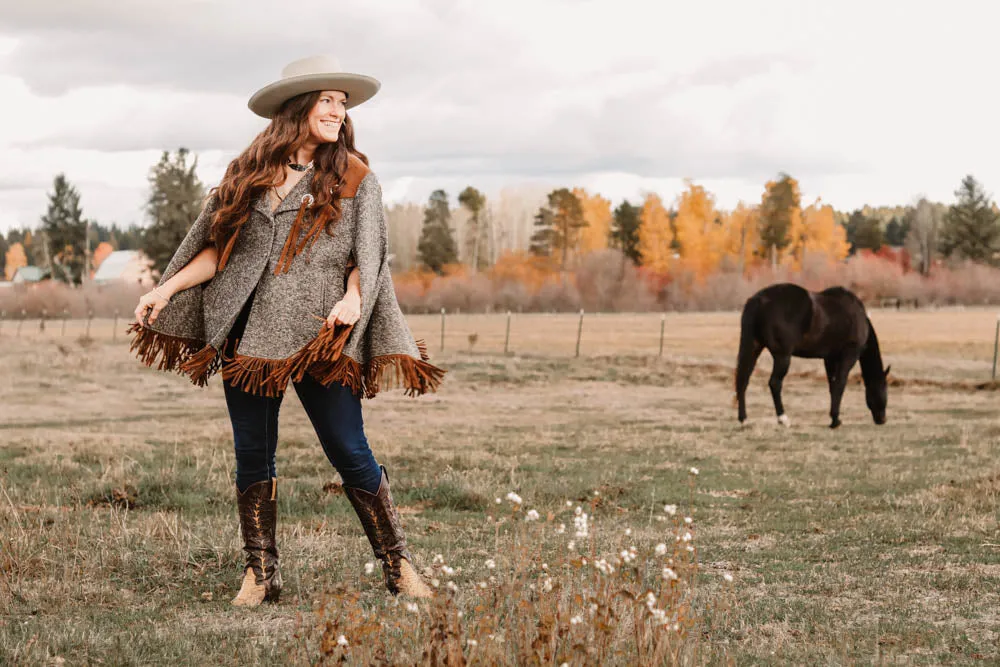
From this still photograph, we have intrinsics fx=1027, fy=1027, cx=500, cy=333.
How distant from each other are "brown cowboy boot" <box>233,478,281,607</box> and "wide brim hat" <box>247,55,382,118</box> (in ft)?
5.12

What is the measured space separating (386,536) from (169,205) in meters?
51.2

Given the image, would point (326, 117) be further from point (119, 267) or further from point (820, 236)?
point (119, 267)

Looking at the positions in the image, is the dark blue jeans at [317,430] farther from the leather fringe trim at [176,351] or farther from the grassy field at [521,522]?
the grassy field at [521,522]

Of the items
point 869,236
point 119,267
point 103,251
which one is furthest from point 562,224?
point 103,251

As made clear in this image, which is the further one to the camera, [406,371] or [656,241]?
[656,241]

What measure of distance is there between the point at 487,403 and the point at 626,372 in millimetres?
5927

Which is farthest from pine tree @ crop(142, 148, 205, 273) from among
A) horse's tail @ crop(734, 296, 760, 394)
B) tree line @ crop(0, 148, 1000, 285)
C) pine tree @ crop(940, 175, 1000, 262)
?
pine tree @ crop(940, 175, 1000, 262)

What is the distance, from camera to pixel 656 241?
69562mm

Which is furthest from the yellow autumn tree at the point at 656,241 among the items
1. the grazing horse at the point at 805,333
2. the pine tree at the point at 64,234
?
the grazing horse at the point at 805,333

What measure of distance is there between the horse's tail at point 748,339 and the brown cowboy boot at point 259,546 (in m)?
9.85

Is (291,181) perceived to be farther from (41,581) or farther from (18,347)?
(18,347)

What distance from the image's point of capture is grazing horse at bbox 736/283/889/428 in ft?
43.6

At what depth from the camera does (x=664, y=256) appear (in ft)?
227

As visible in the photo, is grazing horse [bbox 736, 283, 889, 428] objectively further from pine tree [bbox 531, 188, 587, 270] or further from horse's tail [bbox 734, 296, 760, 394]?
pine tree [bbox 531, 188, 587, 270]
